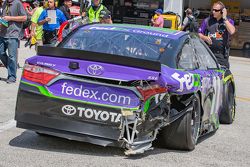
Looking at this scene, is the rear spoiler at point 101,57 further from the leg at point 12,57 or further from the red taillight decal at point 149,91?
the leg at point 12,57

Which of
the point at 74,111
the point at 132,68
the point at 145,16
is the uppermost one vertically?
the point at 132,68

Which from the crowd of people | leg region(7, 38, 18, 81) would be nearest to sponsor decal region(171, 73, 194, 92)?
the crowd of people

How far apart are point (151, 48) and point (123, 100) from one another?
1.16 meters

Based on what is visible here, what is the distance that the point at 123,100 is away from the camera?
5566mm

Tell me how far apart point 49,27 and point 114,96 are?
7814mm

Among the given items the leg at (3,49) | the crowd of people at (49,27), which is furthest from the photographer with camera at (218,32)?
the leg at (3,49)

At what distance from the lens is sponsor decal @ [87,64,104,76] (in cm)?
572

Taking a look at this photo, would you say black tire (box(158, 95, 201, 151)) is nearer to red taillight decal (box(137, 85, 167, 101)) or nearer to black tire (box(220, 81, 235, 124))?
red taillight decal (box(137, 85, 167, 101))

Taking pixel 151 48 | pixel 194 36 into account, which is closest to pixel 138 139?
pixel 151 48

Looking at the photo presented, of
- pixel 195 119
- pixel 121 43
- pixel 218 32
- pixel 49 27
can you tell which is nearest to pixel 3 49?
pixel 49 27

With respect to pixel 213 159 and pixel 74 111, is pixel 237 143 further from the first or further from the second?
pixel 74 111

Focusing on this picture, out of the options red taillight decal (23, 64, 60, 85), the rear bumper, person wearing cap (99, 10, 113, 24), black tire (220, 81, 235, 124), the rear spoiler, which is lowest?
black tire (220, 81, 235, 124)

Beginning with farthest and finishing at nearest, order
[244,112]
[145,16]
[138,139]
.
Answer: [145,16]
[244,112]
[138,139]

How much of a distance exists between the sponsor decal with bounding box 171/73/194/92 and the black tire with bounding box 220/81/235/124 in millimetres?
2196
